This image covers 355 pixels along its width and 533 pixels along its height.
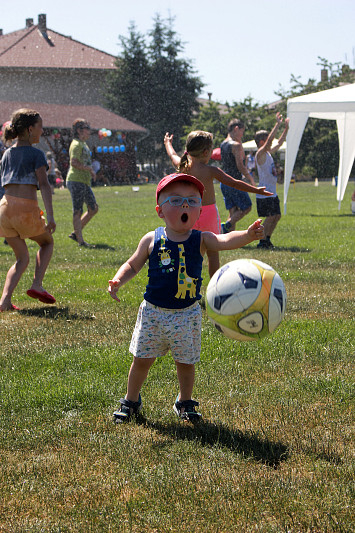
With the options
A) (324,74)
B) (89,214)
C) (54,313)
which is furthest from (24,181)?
(324,74)

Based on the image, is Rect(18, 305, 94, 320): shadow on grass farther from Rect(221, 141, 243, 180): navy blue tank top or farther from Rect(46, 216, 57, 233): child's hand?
Rect(221, 141, 243, 180): navy blue tank top

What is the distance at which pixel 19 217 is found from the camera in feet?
23.7

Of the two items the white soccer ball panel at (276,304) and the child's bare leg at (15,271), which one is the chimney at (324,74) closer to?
the child's bare leg at (15,271)

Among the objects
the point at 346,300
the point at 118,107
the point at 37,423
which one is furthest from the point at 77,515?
the point at 118,107

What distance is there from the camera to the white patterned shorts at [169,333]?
425cm

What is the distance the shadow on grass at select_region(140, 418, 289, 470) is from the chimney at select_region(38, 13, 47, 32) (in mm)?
68115

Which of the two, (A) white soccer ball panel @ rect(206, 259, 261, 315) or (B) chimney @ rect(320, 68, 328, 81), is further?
(B) chimney @ rect(320, 68, 328, 81)

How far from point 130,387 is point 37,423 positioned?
61 centimetres

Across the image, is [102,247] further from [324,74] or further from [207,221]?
[324,74]

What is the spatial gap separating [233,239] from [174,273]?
0.41m

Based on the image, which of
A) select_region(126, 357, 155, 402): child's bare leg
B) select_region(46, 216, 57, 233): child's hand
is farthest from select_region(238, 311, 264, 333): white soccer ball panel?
select_region(46, 216, 57, 233): child's hand

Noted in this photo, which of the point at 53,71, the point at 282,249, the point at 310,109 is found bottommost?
the point at 282,249

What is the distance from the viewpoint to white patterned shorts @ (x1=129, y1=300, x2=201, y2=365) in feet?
13.9

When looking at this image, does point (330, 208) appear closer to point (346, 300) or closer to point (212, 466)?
point (346, 300)
